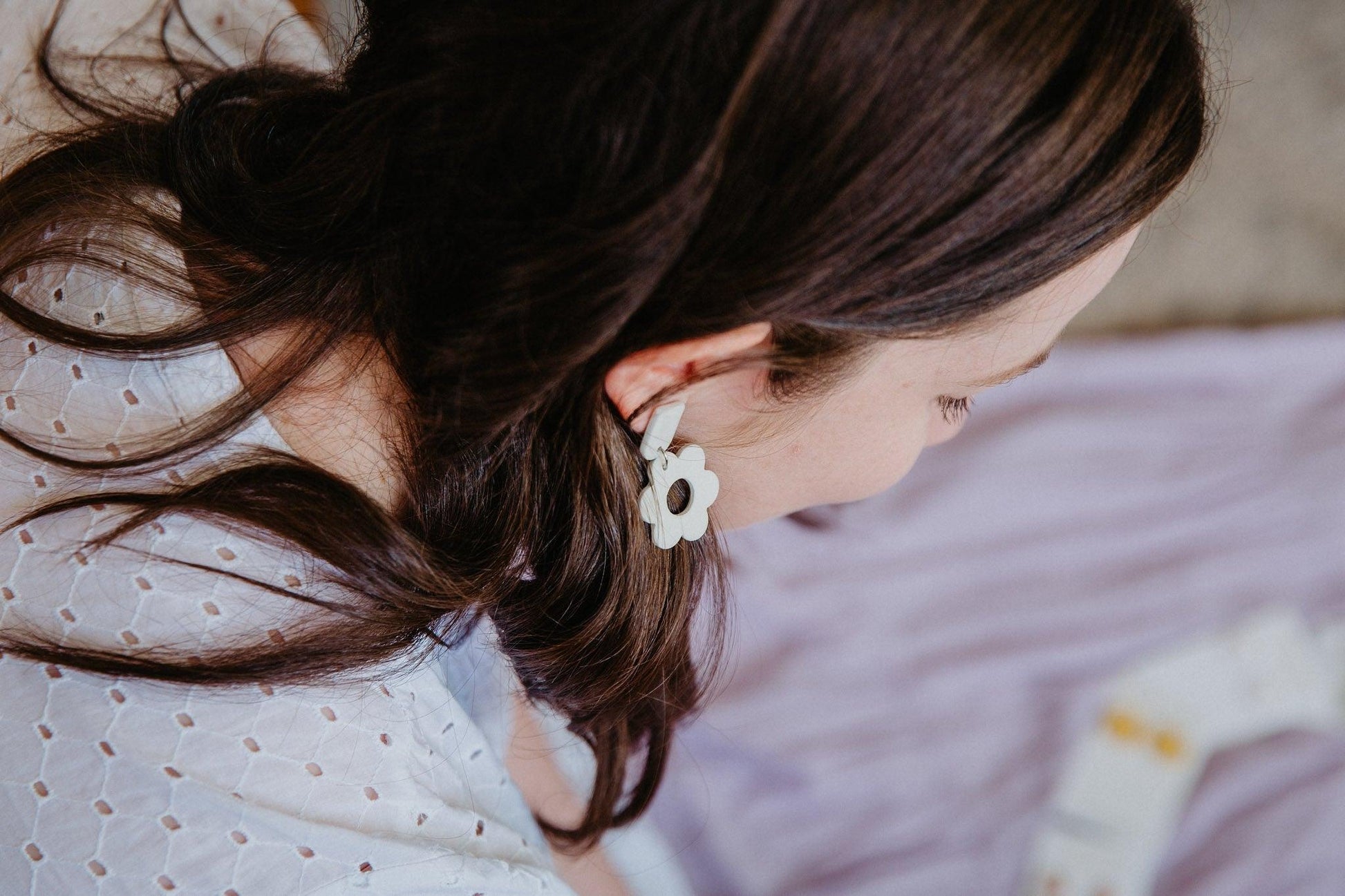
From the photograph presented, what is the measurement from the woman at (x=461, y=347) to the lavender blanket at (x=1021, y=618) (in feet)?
1.53

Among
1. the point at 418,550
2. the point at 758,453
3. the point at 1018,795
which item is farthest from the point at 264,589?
the point at 1018,795

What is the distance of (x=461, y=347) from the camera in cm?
48

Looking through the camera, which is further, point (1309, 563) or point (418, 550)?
point (1309, 563)

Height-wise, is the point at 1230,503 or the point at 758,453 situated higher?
the point at 758,453

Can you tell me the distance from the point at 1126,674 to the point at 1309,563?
0.26 m

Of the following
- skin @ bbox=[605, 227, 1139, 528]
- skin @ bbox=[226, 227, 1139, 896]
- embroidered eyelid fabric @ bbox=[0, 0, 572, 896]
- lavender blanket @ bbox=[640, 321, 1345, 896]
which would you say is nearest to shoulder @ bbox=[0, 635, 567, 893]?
embroidered eyelid fabric @ bbox=[0, 0, 572, 896]

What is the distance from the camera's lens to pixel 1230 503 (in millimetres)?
1179

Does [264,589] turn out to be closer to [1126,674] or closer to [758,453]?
[758,453]

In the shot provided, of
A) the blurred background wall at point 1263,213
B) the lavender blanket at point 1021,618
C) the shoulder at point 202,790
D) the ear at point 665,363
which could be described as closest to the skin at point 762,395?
the ear at point 665,363

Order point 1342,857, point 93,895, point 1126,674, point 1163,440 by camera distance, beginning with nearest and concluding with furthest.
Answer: point 93,895
point 1342,857
point 1126,674
point 1163,440

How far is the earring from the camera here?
543mm

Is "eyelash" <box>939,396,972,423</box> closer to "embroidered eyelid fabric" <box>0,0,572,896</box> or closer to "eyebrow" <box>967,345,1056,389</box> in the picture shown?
"eyebrow" <box>967,345,1056,389</box>

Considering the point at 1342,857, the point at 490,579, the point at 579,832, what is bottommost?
the point at 1342,857

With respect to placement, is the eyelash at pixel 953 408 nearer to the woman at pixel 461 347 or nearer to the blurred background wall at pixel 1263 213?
the woman at pixel 461 347
